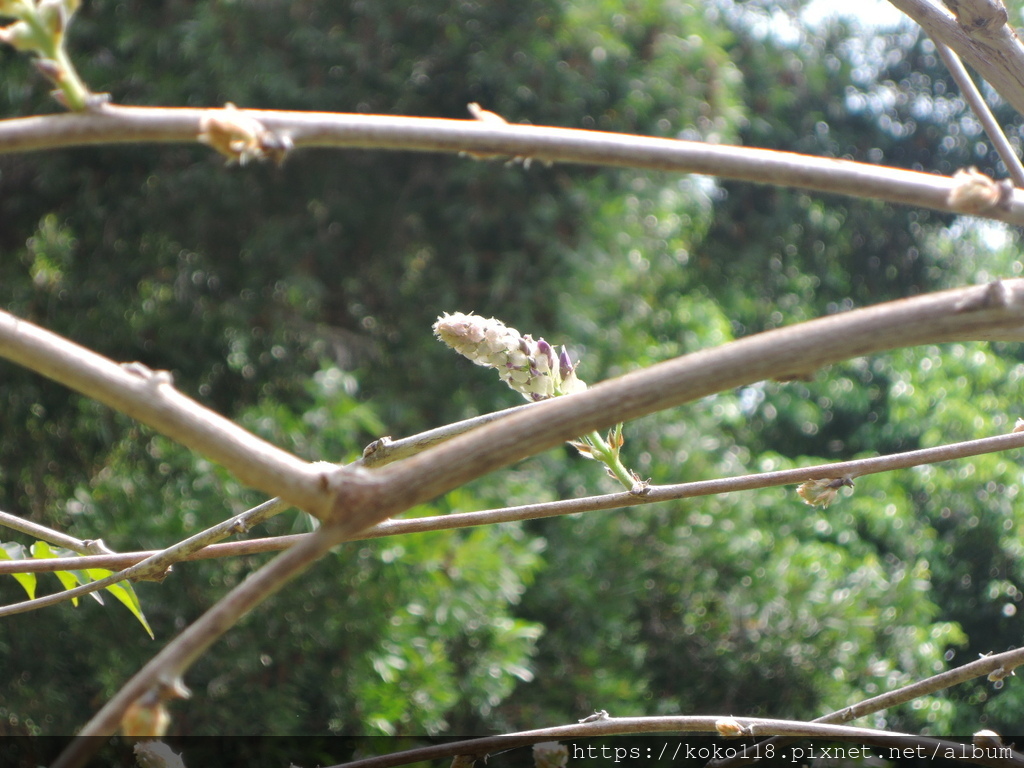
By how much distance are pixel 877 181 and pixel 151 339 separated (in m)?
2.44

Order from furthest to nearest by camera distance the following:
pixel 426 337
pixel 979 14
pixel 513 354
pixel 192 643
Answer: pixel 426 337 → pixel 513 354 → pixel 979 14 → pixel 192 643

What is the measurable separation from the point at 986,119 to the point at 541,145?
333 millimetres

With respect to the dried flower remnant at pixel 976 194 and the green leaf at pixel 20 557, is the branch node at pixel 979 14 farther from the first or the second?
the green leaf at pixel 20 557

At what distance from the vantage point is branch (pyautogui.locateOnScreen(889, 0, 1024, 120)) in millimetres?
381

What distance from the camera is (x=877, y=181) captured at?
0.24 meters

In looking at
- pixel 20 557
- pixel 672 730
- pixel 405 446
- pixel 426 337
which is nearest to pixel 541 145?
pixel 405 446

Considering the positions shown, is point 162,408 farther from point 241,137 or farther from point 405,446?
point 405,446

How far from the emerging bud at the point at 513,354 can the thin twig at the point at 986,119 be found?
0.76 ft

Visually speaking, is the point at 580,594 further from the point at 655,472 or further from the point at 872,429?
the point at 872,429

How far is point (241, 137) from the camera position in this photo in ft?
0.74

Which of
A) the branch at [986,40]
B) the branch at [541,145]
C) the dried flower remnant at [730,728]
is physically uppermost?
the branch at [986,40]

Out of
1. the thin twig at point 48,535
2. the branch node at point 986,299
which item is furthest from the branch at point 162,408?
the thin twig at point 48,535

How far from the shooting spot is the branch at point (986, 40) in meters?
0.38

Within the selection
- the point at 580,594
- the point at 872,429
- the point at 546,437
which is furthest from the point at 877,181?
the point at 872,429
